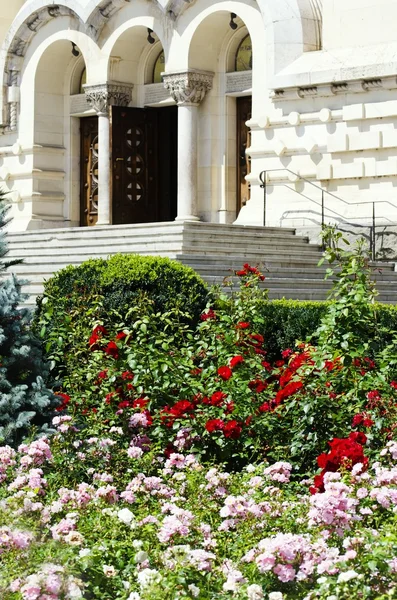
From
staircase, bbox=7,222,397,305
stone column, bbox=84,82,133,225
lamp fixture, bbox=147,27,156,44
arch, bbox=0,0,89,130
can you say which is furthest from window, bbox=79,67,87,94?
staircase, bbox=7,222,397,305

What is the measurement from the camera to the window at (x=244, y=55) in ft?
74.7

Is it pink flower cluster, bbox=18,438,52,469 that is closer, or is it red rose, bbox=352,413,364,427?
pink flower cluster, bbox=18,438,52,469

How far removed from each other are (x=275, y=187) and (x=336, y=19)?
2945 mm

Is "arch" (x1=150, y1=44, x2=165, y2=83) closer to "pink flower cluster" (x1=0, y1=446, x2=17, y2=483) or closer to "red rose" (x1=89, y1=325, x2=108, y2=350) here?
"red rose" (x1=89, y1=325, x2=108, y2=350)

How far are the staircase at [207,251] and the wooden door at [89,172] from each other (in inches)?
229

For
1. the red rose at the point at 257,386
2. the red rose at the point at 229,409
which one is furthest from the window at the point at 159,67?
the red rose at the point at 229,409

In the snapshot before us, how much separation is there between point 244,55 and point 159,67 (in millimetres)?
2259

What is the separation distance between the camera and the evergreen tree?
8258mm

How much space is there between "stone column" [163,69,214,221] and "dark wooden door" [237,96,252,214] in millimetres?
856

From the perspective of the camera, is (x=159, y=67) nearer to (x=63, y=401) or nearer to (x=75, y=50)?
(x=75, y=50)

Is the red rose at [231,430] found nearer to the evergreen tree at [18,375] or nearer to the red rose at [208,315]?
the evergreen tree at [18,375]

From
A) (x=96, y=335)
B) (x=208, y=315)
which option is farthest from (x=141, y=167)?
(x=96, y=335)

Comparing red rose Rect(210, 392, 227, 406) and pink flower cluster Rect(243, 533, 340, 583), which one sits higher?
red rose Rect(210, 392, 227, 406)

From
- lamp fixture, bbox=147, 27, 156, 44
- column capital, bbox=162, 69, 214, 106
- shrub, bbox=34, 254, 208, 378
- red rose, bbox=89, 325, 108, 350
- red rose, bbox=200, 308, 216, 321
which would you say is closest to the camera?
red rose, bbox=89, 325, 108, 350
